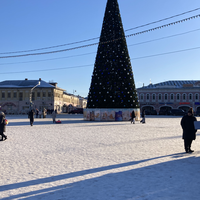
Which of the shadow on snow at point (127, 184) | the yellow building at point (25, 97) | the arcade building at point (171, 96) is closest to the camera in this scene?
the shadow on snow at point (127, 184)

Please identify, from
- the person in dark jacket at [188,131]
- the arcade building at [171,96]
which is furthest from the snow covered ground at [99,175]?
the arcade building at [171,96]

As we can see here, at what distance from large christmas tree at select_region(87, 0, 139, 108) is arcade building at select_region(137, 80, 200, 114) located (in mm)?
40065

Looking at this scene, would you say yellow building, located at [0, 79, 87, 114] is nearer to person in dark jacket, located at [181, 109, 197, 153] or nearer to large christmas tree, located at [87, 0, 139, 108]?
large christmas tree, located at [87, 0, 139, 108]

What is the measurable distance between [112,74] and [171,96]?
4283cm

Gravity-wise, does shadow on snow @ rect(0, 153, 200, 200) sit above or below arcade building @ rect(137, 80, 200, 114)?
below

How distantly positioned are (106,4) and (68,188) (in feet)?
83.5

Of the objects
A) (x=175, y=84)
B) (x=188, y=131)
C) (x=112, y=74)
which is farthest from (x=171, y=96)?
(x=188, y=131)

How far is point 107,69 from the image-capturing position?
25.7 m

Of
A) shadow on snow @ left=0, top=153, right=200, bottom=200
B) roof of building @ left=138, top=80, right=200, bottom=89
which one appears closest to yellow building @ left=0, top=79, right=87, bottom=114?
roof of building @ left=138, top=80, right=200, bottom=89

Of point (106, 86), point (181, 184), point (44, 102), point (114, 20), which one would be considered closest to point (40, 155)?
point (181, 184)

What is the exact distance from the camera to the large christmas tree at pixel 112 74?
2564 cm

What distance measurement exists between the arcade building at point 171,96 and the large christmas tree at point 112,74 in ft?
131

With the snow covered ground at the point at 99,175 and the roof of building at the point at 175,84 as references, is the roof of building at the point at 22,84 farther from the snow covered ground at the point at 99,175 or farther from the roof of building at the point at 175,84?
the snow covered ground at the point at 99,175

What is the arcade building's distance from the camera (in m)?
63.9
